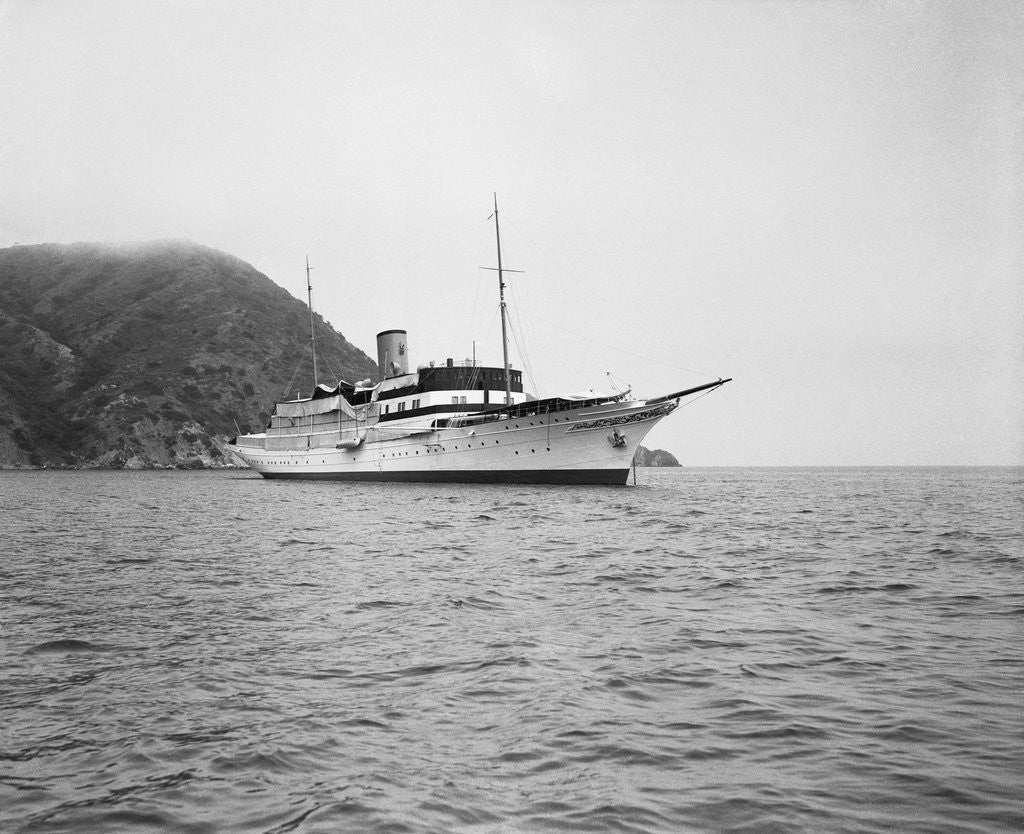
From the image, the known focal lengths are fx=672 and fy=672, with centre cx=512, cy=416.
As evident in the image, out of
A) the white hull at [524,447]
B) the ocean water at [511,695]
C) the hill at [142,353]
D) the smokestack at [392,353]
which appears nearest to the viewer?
the ocean water at [511,695]

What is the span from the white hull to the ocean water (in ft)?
94.7

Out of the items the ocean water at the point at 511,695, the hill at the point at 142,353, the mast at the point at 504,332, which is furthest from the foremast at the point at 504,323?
the hill at the point at 142,353

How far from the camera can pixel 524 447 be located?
4447cm

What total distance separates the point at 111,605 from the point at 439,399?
4141 centimetres

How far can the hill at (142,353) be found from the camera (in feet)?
382

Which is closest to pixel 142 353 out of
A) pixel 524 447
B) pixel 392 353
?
pixel 392 353

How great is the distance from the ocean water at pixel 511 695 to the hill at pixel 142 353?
343ft

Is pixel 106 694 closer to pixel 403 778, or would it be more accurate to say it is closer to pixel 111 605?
pixel 403 778

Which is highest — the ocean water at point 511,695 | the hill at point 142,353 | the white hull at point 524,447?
the hill at point 142,353

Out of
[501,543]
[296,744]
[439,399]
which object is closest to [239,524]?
[501,543]

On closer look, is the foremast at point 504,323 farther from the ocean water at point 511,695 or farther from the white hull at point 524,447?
the ocean water at point 511,695

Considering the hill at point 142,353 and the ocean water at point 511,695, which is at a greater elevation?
the hill at point 142,353

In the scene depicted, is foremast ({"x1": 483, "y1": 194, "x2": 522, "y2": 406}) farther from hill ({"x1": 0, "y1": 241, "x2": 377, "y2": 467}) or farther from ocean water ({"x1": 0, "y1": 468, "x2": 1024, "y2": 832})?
hill ({"x1": 0, "y1": 241, "x2": 377, "y2": 467})

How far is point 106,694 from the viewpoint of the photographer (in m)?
6.02
